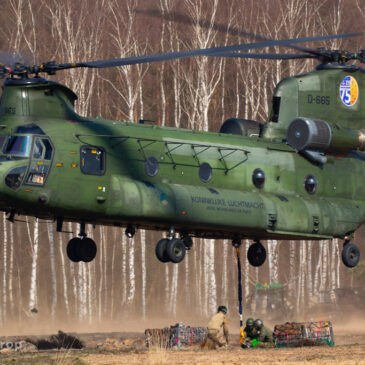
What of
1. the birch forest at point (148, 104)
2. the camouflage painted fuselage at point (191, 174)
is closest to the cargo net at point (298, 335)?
the camouflage painted fuselage at point (191, 174)

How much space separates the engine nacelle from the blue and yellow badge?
1.07 meters

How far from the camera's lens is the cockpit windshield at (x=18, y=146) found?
67.8ft

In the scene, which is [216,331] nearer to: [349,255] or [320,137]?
[349,255]

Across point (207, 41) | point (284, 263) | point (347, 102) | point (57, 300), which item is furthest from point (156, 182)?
point (284, 263)

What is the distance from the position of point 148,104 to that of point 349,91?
27468 mm

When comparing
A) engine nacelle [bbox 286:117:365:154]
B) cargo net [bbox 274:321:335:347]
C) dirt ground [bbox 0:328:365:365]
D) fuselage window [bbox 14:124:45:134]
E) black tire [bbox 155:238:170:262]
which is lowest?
dirt ground [bbox 0:328:365:365]

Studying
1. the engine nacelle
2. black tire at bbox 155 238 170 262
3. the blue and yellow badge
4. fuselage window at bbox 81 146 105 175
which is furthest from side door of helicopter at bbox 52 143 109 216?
the blue and yellow badge

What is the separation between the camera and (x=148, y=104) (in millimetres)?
53531

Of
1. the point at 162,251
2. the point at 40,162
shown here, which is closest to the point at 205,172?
the point at 162,251

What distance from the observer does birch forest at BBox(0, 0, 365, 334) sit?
1796 inches

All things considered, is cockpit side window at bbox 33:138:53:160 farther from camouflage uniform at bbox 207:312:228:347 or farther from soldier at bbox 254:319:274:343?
soldier at bbox 254:319:274:343

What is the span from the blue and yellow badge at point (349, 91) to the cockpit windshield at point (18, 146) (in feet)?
35.5

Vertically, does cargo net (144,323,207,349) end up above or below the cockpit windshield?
below

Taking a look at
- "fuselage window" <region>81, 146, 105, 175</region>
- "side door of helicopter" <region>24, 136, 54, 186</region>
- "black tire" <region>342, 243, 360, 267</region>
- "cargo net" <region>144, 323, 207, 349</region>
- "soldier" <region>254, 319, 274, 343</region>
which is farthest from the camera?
"black tire" <region>342, 243, 360, 267</region>
